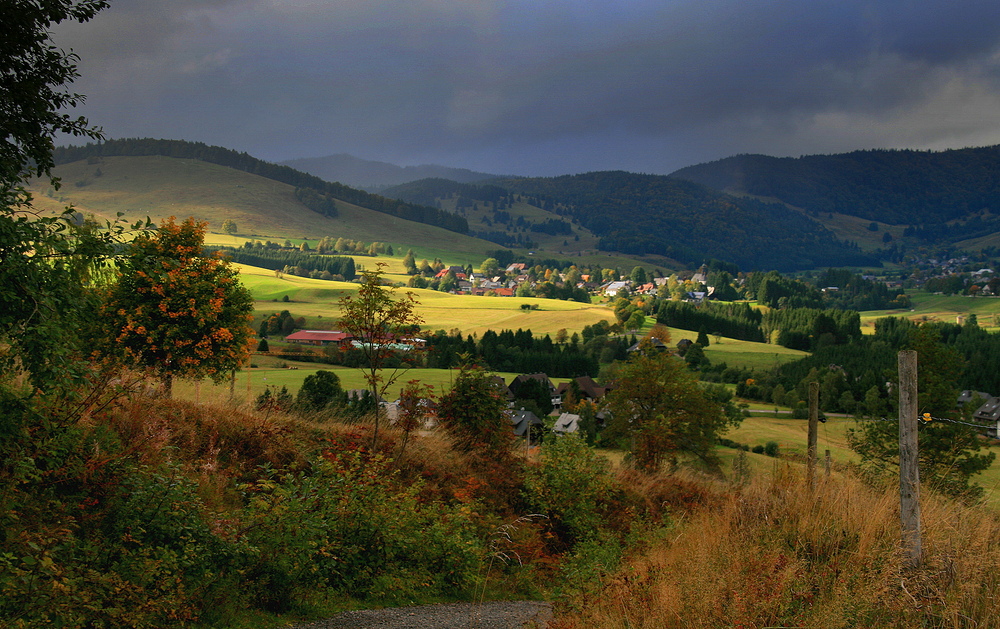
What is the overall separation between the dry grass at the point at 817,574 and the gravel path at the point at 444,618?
1303 millimetres

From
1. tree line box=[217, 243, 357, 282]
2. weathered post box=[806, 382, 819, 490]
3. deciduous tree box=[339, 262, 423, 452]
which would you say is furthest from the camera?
tree line box=[217, 243, 357, 282]

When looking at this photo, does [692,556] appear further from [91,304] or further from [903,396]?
[91,304]

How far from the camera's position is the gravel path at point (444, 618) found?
686cm

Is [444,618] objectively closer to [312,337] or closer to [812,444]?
[812,444]

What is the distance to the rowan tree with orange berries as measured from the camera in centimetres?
1688

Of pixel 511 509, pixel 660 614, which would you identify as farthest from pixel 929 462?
pixel 660 614

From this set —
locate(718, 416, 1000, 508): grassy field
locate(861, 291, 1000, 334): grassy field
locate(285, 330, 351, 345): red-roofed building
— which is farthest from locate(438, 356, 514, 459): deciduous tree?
locate(861, 291, 1000, 334): grassy field

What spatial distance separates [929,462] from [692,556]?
26.0 m

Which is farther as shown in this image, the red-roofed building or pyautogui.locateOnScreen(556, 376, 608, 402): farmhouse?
the red-roofed building

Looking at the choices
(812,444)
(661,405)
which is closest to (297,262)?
(661,405)

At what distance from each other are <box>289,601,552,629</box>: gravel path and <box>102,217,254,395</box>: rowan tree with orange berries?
1137 centimetres

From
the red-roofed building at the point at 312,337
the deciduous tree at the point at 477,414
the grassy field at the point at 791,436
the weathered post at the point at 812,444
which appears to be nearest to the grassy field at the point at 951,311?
the grassy field at the point at 791,436

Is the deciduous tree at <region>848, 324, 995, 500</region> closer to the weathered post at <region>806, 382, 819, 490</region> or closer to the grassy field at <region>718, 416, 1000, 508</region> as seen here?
the grassy field at <region>718, 416, 1000, 508</region>

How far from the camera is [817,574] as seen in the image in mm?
5773
